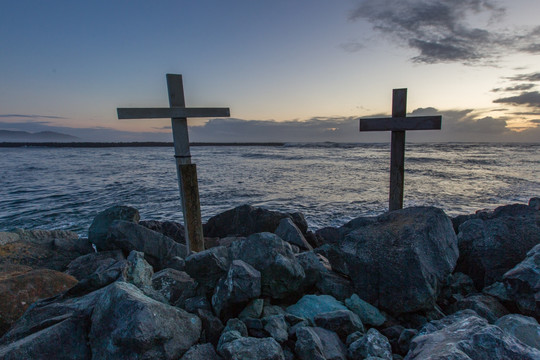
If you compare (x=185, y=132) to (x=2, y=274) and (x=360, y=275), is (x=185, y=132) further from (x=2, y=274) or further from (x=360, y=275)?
(x=360, y=275)

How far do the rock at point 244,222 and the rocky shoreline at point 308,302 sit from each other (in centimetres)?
428

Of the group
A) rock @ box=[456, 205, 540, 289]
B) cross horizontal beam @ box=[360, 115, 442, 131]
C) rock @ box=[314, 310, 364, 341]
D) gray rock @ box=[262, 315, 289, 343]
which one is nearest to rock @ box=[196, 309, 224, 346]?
gray rock @ box=[262, 315, 289, 343]

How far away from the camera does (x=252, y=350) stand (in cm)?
229

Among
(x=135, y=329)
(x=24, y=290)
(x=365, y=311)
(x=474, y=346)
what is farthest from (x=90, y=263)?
Answer: (x=474, y=346)

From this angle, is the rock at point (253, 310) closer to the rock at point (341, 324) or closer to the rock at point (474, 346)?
the rock at point (341, 324)

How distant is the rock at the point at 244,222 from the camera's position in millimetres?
9016

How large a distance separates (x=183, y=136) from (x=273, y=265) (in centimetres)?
323

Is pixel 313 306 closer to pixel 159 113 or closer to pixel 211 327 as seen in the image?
pixel 211 327

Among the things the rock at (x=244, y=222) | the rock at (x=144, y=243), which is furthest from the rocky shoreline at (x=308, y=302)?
the rock at (x=244, y=222)

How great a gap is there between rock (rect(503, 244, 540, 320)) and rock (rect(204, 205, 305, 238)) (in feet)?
19.2

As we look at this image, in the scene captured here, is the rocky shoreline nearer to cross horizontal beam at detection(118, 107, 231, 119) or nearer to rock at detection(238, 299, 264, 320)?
rock at detection(238, 299, 264, 320)

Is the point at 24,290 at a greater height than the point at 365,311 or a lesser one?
greater

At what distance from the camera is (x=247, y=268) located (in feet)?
10.5

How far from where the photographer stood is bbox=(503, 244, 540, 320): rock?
3.15 m
